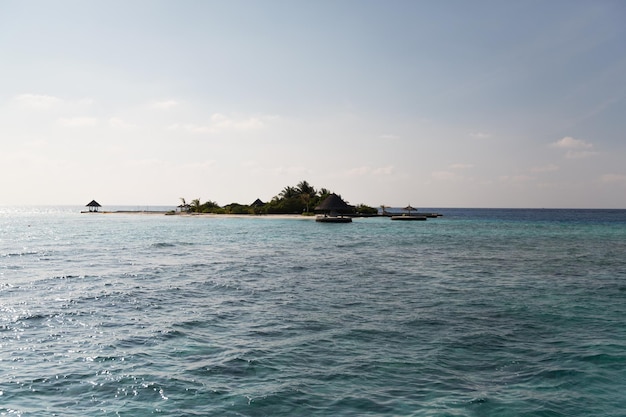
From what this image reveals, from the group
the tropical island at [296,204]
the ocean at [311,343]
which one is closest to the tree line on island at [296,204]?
the tropical island at [296,204]

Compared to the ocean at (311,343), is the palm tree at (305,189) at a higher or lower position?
higher

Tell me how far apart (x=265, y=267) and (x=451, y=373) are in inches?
670

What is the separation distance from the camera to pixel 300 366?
9102 mm

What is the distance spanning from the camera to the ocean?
24.5ft

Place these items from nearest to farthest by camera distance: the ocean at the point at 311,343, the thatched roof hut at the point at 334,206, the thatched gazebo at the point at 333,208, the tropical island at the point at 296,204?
the ocean at the point at 311,343 → the thatched gazebo at the point at 333,208 → the thatched roof hut at the point at 334,206 → the tropical island at the point at 296,204

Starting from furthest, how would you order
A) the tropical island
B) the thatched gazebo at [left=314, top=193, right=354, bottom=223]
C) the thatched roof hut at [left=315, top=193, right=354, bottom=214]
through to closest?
the tropical island < the thatched roof hut at [left=315, top=193, right=354, bottom=214] < the thatched gazebo at [left=314, top=193, right=354, bottom=223]

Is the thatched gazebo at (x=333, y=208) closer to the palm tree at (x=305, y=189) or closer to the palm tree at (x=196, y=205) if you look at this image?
the palm tree at (x=305, y=189)

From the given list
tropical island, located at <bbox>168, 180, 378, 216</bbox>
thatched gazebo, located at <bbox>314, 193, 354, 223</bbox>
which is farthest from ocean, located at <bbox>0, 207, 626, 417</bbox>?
tropical island, located at <bbox>168, 180, 378, 216</bbox>

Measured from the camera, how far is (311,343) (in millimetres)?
10672

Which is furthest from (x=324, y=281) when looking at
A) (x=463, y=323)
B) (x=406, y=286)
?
(x=463, y=323)

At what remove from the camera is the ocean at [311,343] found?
7.46 meters

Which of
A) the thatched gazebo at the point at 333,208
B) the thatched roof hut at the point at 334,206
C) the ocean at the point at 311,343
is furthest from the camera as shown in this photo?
the thatched roof hut at the point at 334,206

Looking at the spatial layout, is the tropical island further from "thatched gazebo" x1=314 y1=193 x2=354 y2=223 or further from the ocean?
the ocean

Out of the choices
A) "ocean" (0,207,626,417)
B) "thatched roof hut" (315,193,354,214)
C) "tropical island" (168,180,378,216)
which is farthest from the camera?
"tropical island" (168,180,378,216)
